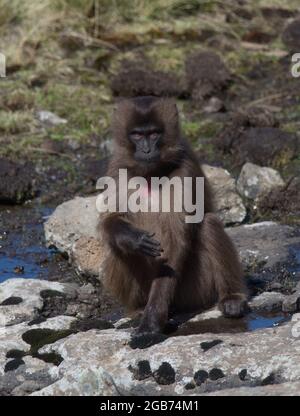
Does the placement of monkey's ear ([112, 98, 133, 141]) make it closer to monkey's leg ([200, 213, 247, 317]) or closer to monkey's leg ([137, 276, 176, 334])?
monkey's leg ([200, 213, 247, 317])

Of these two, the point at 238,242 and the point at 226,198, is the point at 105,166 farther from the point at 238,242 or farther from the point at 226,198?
the point at 238,242

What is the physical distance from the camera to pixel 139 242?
6.58 metres

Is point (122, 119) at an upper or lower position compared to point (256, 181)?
upper

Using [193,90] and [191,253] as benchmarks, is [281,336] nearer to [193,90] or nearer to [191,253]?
[191,253]

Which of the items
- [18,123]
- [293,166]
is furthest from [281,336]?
[18,123]

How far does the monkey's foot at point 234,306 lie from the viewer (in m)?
6.91

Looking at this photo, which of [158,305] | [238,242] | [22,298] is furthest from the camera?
[238,242]

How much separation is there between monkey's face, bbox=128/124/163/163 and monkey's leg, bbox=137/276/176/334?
77 cm

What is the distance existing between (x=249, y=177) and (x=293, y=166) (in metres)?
0.75

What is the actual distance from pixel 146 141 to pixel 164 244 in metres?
0.67

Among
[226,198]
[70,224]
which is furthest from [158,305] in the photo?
[226,198]

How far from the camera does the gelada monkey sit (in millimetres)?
6816

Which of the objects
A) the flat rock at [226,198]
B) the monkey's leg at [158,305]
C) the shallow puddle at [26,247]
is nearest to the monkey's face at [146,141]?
the monkey's leg at [158,305]

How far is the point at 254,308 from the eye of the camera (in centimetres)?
714
